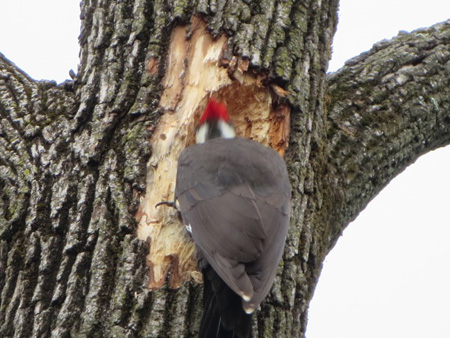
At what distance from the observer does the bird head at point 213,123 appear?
10.6ft

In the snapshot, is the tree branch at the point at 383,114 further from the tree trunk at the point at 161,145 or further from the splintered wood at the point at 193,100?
the splintered wood at the point at 193,100

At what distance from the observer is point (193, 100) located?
10.6 ft

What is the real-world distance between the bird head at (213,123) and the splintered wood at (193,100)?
0.10ft

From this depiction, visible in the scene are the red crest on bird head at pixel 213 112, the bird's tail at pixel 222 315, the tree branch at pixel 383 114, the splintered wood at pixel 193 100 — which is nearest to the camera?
the bird's tail at pixel 222 315

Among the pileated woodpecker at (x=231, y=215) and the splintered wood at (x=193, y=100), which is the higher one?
the splintered wood at (x=193, y=100)

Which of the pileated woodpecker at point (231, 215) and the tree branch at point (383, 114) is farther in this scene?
the tree branch at point (383, 114)

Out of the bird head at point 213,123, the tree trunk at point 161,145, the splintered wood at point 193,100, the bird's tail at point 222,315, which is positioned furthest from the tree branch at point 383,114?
the bird's tail at point 222,315

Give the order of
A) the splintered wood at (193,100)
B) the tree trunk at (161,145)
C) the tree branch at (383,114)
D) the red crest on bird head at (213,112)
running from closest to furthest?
the tree trunk at (161,145), the splintered wood at (193,100), the red crest on bird head at (213,112), the tree branch at (383,114)

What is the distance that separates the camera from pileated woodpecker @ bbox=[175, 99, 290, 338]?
8.64 feet

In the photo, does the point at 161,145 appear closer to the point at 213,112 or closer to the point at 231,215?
the point at 213,112

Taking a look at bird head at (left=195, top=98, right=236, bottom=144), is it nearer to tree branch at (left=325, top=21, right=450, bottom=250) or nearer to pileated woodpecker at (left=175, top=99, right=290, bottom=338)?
pileated woodpecker at (left=175, top=99, right=290, bottom=338)

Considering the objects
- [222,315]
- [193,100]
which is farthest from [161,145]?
[222,315]

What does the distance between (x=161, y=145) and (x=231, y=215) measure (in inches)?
17.0

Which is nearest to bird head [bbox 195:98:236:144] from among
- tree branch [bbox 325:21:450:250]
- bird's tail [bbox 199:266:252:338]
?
tree branch [bbox 325:21:450:250]
